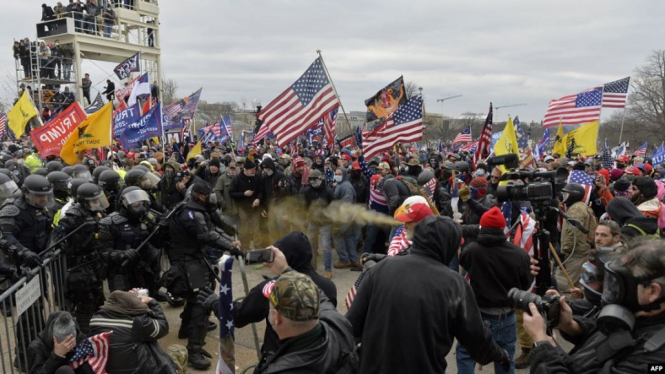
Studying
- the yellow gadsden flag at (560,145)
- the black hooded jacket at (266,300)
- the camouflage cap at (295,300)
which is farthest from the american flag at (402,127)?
the camouflage cap at (295,300)

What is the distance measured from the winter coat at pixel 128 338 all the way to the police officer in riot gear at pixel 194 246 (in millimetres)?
1757

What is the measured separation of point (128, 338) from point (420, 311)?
7.59ft

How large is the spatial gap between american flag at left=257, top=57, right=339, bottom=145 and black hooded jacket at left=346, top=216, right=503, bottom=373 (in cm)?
662

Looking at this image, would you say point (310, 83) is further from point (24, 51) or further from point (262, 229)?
point (24, 51)

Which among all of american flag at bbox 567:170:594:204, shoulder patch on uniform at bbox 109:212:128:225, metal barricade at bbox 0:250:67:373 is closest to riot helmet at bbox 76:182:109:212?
shoulder patch on uniform at bbox 109:212:128:225

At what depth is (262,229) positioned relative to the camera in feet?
33.9

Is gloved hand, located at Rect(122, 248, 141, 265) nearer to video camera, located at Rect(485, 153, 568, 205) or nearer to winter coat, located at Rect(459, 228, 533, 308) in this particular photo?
winter coat, located at Rect(459, 228, 533, 308)

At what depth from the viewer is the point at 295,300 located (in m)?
2.46

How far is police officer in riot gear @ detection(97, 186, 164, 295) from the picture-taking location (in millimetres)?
5996

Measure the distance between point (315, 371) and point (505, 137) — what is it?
9533 millimetres

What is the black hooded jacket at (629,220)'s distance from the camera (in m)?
4.66

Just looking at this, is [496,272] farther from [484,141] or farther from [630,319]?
[484,141]

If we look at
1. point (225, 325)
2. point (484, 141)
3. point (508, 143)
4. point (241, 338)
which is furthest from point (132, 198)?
point (508, 143)

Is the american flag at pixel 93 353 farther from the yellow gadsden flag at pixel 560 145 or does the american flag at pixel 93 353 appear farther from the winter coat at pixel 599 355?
the yellow gadsden flag at pixel 560 145
